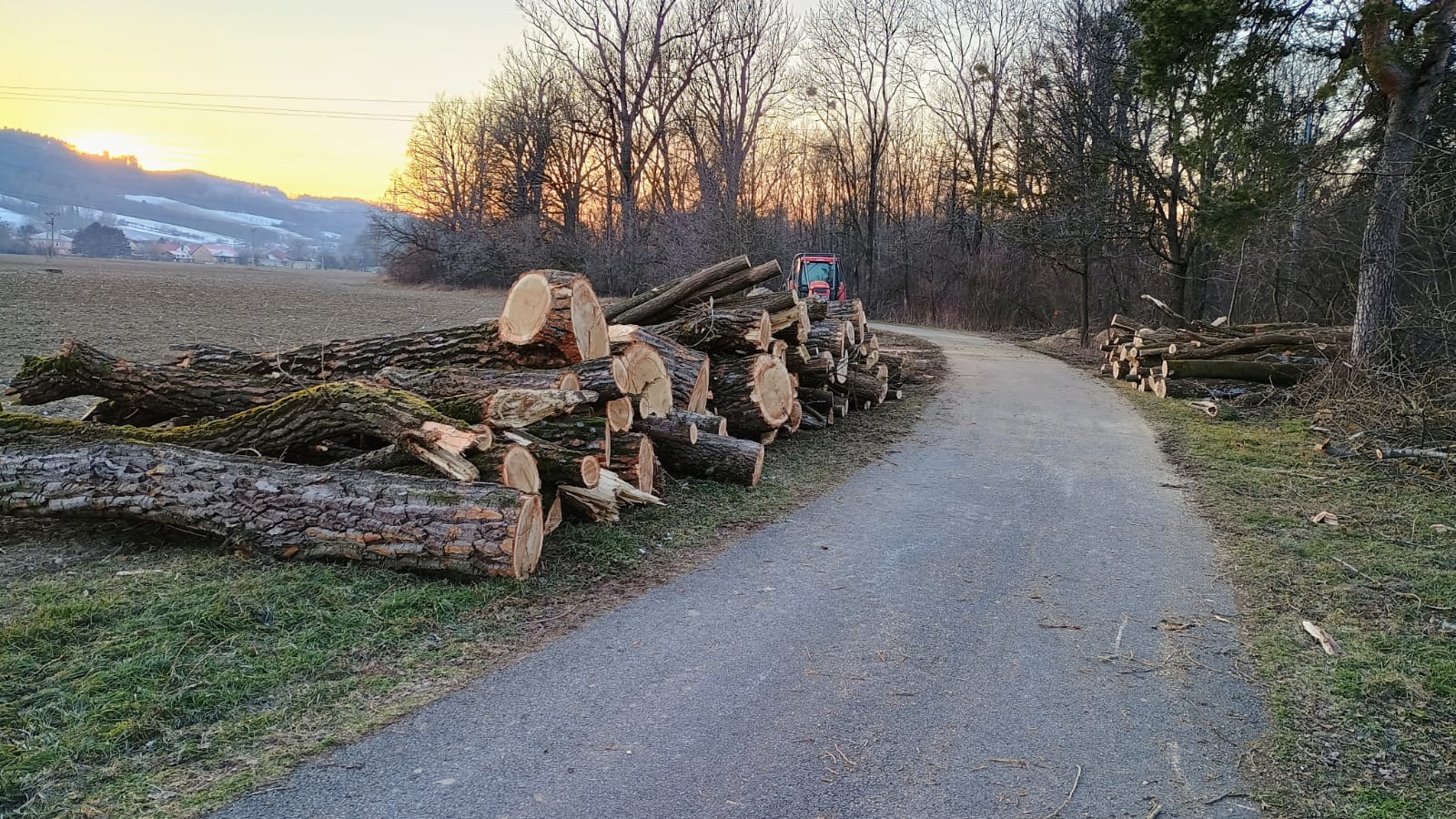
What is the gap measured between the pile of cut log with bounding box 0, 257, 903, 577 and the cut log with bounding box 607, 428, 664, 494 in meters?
0.02

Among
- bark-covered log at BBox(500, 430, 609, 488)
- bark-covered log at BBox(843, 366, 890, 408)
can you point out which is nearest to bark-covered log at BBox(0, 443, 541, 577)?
bark-covered log at BBox(500, 430, 609, 488)

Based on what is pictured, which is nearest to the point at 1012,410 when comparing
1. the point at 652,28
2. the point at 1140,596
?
the point at 1140,596

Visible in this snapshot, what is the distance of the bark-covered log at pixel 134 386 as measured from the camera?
668 centimetres

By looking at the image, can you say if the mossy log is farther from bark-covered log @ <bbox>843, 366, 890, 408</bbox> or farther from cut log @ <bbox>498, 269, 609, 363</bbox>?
bark-covered log @ <bbox>843, 366, 890, 408</bbox>

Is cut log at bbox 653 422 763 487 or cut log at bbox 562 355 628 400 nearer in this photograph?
cut log at bbox 562 355 628 400

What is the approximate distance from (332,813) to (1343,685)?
4.31 metres

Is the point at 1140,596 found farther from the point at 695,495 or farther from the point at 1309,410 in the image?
the point at 1309,410

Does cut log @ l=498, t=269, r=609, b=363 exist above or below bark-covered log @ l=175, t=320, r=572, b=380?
above

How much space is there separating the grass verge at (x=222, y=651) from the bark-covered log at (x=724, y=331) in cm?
374

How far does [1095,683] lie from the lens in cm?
385

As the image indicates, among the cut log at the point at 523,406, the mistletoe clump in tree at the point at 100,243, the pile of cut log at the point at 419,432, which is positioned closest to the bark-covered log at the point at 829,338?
the pile of cut log at the point at 419,432

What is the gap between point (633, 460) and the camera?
6.62 metres

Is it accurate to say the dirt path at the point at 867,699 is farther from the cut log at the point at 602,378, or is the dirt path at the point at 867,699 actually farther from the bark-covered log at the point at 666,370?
the bark-covered log at the point at 666,370

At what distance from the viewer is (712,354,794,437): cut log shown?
9.04 m
